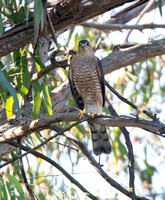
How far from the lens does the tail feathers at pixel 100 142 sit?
13.0 ft

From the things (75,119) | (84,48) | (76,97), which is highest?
(84,48)

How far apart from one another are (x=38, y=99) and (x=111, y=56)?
3.59 ft

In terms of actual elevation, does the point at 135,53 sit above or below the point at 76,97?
above

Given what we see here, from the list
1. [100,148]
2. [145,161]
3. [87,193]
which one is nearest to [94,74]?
[100,148]

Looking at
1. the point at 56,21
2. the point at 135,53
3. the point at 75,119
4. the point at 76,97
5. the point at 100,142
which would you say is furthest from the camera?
the point at 76,97

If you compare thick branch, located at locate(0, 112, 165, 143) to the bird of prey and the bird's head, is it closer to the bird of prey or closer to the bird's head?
the bird of prey

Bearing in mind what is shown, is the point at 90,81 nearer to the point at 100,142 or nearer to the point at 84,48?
the point at 84,48

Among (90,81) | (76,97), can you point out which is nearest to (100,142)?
(76,97)

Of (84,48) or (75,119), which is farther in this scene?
(84,48)

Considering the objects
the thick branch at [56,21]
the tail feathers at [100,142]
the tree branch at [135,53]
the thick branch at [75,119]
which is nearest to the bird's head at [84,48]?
the tree branch at [135,53]

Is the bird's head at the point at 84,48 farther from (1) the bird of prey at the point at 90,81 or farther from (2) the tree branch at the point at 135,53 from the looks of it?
(2) the tree branch at the point at 135,53

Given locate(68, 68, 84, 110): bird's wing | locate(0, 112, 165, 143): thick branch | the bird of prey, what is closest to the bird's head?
the bird of prey

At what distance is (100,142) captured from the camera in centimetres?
398

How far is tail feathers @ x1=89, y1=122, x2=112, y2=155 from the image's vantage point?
13.0 feet
